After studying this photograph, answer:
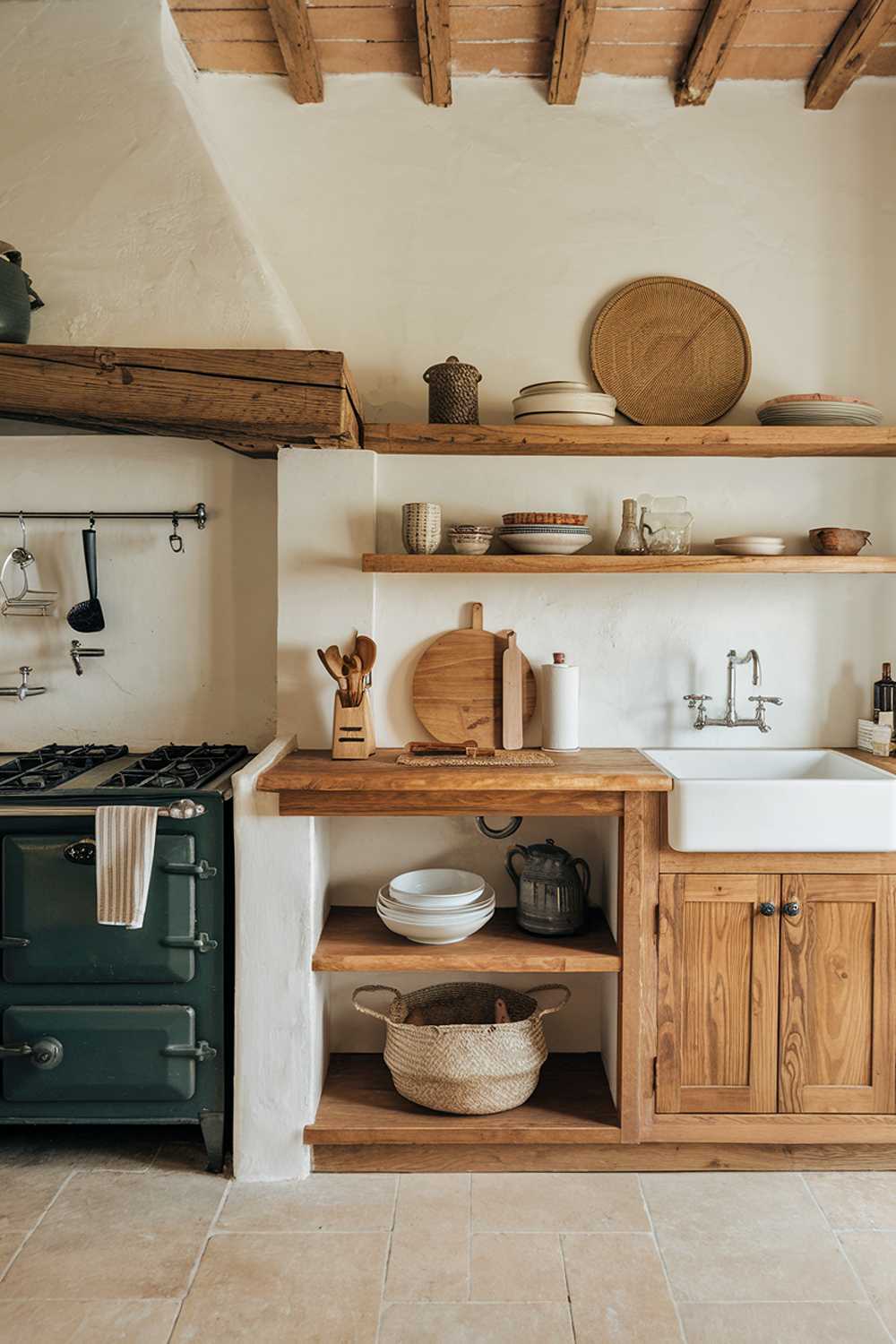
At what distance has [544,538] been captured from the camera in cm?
274

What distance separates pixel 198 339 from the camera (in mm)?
2543

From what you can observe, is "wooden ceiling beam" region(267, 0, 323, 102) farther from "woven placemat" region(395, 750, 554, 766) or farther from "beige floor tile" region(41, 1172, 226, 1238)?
"beige floor tile" region(41, 1172, 226, 1238)

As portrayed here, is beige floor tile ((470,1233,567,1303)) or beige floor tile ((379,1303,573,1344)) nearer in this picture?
beige floor tile ((379,1303,573,1344))

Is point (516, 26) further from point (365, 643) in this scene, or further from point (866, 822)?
point (866, 822)

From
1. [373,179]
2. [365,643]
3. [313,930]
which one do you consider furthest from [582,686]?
[373,179]

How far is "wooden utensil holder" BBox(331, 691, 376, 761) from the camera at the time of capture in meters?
2.67

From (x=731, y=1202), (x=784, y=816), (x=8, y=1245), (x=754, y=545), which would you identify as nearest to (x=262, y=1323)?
(x=8, y=1245)

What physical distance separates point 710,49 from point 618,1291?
10.2ft

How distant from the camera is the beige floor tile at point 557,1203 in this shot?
2.26 metres

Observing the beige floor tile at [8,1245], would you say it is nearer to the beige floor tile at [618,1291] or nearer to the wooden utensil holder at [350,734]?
the beige floor tile at [618,1291]

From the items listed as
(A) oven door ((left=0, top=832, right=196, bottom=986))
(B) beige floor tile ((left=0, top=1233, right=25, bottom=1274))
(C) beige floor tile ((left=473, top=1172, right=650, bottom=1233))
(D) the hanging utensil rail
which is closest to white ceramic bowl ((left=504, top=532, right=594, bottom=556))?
A: (D) the hanging utensil rail

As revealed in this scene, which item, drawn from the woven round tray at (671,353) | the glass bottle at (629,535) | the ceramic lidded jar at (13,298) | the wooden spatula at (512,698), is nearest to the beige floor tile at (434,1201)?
the wooden spatula at (512,698)

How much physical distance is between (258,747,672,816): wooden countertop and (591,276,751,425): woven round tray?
1159 mm

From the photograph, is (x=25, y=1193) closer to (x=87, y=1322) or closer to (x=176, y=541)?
(x=87, y=1322)
